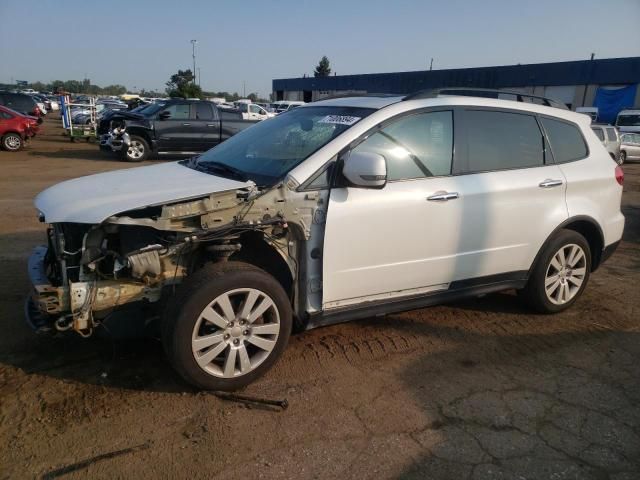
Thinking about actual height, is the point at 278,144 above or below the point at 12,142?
above

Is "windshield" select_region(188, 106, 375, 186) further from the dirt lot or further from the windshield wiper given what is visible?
the dirt lot

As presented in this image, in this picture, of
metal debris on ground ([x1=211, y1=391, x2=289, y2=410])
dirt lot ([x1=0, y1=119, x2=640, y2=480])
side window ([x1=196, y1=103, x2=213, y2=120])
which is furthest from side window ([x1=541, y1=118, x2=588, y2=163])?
side window ([x1=196, y1=103, x2=213, y2=120])

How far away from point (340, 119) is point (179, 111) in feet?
42.8

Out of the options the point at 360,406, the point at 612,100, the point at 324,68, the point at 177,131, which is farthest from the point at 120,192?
the point at 324,68

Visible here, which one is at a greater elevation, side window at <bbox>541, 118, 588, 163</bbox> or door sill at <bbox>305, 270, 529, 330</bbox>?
side window at <bbox>541, 118, 588, 163</bbox>

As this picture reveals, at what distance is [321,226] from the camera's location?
3.23 metres

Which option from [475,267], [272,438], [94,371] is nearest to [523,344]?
[475,267]

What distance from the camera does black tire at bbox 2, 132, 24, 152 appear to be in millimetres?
17016

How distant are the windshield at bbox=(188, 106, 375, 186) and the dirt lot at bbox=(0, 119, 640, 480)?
133 cm

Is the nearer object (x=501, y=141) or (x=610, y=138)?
(x=501, y=141)

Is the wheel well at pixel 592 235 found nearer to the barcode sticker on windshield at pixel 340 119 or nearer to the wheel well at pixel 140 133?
the barcode sticker on windshield at pixel 340 119

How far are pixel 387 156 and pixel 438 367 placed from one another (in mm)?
1517

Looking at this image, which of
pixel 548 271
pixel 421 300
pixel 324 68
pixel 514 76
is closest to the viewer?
pixel 421 300

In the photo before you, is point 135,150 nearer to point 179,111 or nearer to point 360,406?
point 179,111
